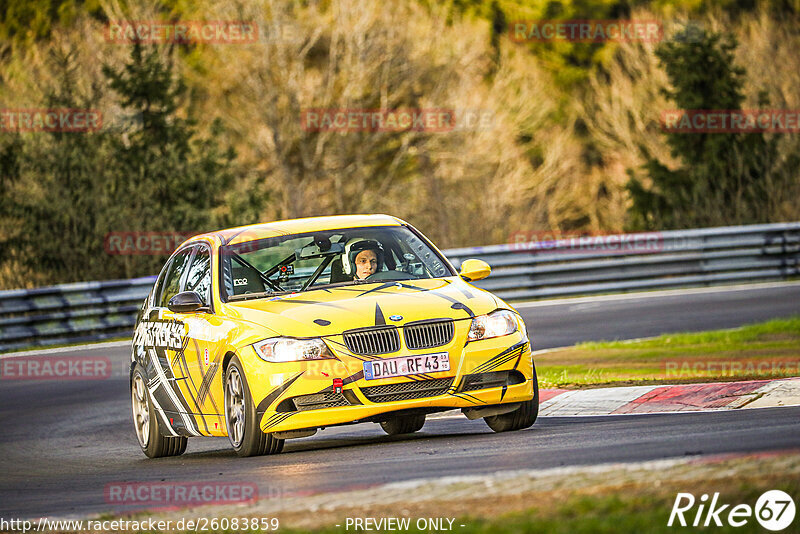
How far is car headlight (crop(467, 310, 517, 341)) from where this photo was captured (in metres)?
9.45

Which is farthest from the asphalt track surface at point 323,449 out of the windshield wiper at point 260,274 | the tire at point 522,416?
the windshield wiper at point 260,274

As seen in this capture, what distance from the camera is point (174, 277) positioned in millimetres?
11562

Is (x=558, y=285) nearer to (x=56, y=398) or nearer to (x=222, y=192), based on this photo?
(x=222, y=192)

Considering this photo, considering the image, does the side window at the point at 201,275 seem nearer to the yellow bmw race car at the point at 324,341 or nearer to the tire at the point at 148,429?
the yellow bmw race car at the point at 324,341

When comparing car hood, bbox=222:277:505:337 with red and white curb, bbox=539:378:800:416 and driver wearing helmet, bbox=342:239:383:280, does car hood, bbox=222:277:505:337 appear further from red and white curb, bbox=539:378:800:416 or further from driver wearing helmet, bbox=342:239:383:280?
red and white curb, bbox=539:378:800:416

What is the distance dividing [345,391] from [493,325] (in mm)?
1143

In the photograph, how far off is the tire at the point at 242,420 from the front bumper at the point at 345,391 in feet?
0.29

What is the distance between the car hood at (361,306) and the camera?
9266 millimetres

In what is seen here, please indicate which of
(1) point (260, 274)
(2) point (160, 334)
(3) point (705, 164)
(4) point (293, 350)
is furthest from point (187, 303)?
(3) point (705, 164)

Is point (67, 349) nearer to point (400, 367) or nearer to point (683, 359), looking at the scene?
point (683, 359)

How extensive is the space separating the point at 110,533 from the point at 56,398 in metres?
9.67

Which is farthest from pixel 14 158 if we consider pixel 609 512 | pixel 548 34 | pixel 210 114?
pixel 548 34

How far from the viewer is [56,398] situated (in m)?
16.0

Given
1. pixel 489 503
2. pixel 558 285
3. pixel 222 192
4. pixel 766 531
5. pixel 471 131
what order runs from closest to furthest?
pixel 766 531 → pixel 489 503 → pixel 558 285 → pixel 222 192 → pixel 471 131
